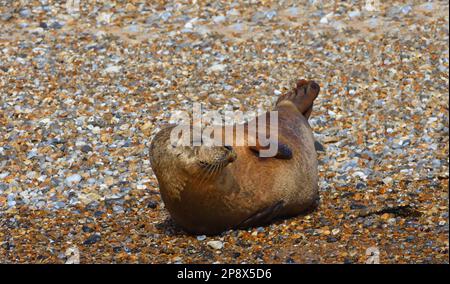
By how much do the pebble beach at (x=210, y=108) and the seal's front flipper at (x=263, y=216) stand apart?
7 cm

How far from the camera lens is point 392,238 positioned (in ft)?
19.5

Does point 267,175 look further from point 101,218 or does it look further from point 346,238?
point 101,218

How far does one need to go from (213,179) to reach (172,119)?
3.18 metres

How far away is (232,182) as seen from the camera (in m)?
5.96

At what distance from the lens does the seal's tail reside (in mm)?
7695

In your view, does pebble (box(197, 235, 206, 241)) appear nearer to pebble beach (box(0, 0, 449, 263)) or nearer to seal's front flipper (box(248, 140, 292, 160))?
pebble beach (box(0, 0, 449, 263))

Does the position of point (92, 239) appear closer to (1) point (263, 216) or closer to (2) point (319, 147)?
(1) point (263, 216)

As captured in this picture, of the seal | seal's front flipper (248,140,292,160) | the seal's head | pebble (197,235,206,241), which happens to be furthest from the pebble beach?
the seal's head

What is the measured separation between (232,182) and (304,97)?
2.03 m

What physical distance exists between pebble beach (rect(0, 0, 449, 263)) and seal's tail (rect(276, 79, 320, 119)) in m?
0.55

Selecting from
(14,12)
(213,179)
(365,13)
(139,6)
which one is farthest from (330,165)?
(14,12)

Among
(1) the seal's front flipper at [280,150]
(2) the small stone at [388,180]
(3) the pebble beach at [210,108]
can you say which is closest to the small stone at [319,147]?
(3) the pebble beach at [210,108]

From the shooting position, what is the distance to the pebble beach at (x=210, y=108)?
6164 millimetres

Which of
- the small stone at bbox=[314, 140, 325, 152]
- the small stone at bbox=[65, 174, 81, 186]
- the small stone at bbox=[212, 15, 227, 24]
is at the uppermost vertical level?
the small stone at bbox=[212, 15, 227, 24]
